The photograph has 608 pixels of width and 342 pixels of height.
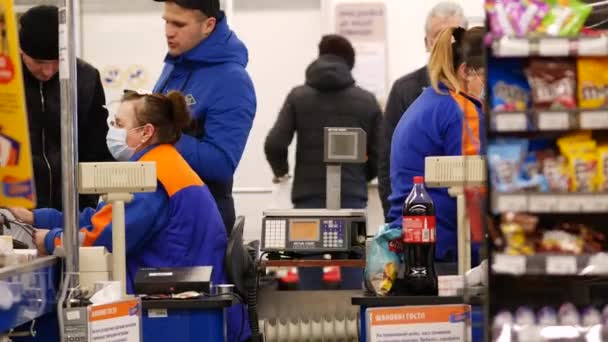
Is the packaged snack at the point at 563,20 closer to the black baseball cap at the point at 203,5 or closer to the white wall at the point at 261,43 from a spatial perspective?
the black baseball cap at the point at 203,5

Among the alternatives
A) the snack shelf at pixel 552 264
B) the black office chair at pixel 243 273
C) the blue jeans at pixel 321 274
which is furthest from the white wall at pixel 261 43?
the snack shelf at pixel 552 264

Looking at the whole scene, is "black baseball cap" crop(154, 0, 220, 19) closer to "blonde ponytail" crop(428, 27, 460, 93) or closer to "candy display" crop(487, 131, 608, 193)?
"blonde ponytail" crop(428, 27, 460, 93)

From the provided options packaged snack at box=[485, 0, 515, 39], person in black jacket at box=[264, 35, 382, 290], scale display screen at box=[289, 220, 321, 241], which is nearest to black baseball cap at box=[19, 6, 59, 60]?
scale display screen at box=[289, 220, 321, 241]

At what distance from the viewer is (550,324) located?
92.3 inches

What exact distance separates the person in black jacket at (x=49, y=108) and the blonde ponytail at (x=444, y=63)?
158 centimetres

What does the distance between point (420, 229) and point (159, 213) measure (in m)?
1.09

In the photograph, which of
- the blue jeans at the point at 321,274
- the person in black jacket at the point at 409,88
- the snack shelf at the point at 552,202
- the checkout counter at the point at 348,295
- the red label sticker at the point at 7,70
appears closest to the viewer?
the snack shelf at the point at 552,202

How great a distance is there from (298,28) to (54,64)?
349 centimetres

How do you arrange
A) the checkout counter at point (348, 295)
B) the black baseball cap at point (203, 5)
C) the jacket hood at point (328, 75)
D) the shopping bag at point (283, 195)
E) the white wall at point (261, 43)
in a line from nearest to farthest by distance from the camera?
the checkout counter at point (348, 295) < the black baseball cap at point (203, 5) < the jacket hood at point (328, 75) < the shopping bag at point (283, 195) < the white wall at point (261, 43)

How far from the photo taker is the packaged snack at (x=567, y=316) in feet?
7.72

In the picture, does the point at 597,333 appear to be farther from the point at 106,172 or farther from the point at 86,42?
the point at 86,42

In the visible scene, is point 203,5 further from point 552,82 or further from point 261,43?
point 261,43

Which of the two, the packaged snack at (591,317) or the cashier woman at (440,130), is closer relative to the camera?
the packaged snack at (591,317)

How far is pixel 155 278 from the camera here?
11.2ft
